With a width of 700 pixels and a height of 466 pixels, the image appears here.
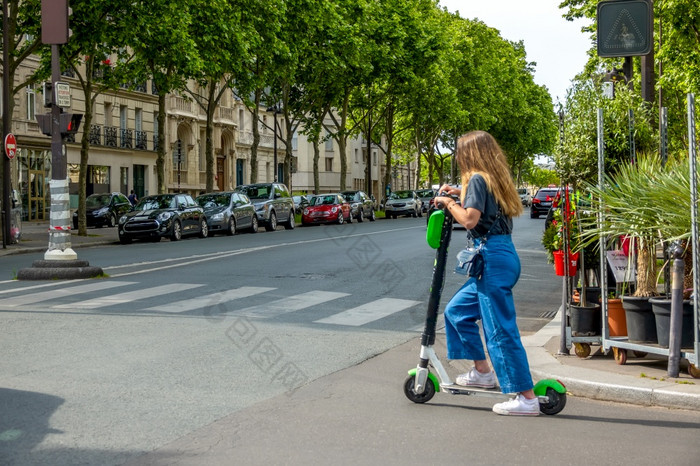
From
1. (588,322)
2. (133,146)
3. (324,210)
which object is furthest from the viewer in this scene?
(133,146)

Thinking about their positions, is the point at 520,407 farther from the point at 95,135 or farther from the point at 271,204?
the point at 95,135

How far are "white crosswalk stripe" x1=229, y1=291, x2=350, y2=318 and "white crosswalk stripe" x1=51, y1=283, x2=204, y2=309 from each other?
1.72 metres

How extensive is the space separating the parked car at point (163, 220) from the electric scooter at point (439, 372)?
2377 cm

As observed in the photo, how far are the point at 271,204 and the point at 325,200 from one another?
6.59 metres

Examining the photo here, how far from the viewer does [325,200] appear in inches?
1753

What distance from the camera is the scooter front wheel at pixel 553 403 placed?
6184mm

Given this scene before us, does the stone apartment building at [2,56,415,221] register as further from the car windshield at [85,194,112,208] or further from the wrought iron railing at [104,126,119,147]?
the car windshield at [85,194,112,208]

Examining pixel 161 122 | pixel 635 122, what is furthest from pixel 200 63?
pixel 635 122

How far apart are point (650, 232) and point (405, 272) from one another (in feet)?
32.1

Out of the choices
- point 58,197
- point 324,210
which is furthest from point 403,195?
point 58,197

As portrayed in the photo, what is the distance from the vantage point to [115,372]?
7.52 metres

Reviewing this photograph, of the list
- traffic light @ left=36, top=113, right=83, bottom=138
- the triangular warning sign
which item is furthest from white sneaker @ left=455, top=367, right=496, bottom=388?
traffic light @ left=36, top=113, right=83, bottom=138

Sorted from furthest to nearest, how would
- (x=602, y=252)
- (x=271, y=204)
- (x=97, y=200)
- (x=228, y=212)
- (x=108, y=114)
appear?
(x=108, y=114) < (x=97, y=200) < (x=271, y=204) < (x=228, y=212) < (x=602, y=252)

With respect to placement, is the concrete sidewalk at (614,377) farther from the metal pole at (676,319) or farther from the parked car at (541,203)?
the parked car at (541,203)
